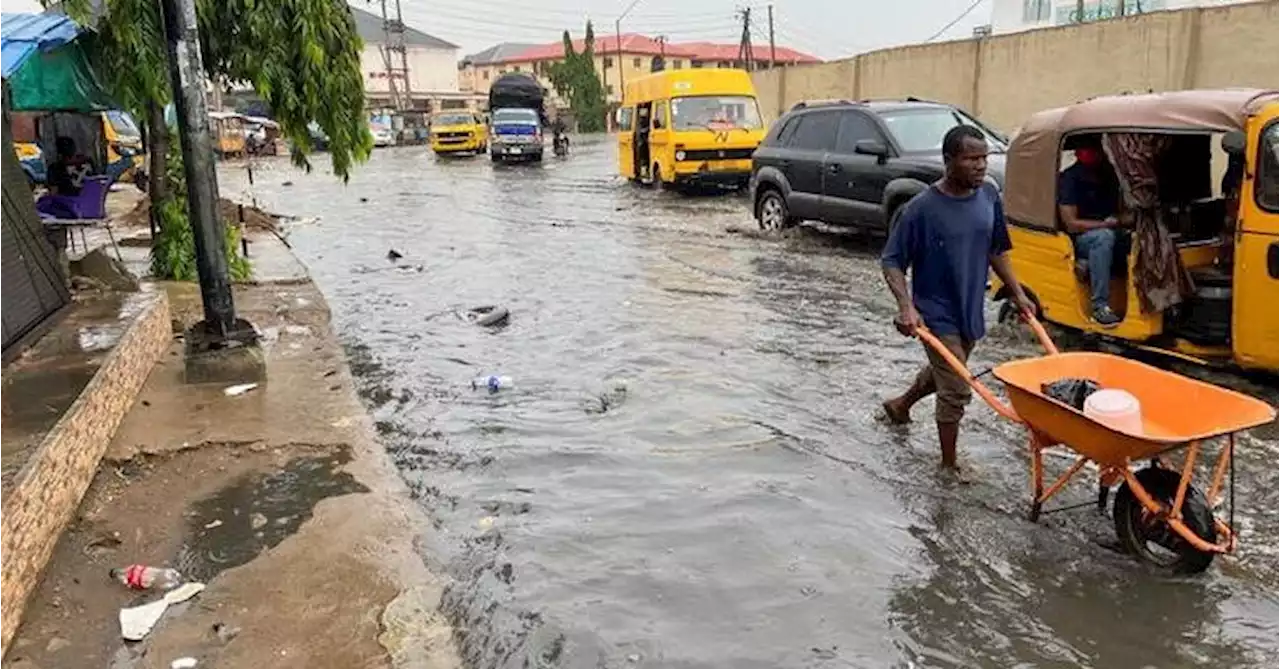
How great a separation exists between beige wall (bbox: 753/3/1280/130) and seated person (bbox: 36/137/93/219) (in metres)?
14.9

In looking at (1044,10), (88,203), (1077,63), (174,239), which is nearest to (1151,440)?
(174,239)

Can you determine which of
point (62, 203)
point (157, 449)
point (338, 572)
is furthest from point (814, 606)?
point (62, 203)

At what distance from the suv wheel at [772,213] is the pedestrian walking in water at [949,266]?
31.0 feet

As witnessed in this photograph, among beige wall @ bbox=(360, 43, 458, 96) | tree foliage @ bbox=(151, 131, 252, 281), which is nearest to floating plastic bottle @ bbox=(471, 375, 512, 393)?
tree foliage @ bbox=(151, 131, 252, 281)

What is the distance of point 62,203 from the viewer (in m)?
11.1

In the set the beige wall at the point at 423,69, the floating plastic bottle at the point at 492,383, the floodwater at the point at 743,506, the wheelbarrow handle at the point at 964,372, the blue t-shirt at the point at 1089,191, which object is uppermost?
Result: the beige wall at the point at 423,69

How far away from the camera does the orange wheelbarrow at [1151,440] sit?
418 cm

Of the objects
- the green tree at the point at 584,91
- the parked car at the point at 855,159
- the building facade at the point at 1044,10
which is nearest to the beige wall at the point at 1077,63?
the parked car at the point at 855,159

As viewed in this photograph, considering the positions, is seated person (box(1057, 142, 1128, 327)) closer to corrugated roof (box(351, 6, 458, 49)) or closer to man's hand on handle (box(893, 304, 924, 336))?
man's hand on handle (box(893, 304, 924, 336))

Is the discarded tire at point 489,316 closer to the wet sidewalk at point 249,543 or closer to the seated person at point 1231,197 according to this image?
the wet sidewalk at point 249,543

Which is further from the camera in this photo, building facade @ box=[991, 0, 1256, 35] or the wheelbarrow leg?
building facade @ box=[991, 0, 1256, 35]

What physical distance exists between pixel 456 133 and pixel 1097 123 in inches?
1424

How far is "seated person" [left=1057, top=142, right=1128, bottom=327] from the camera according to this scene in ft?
24.6

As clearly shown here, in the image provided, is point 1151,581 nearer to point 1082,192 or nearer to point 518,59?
point 1082,192
